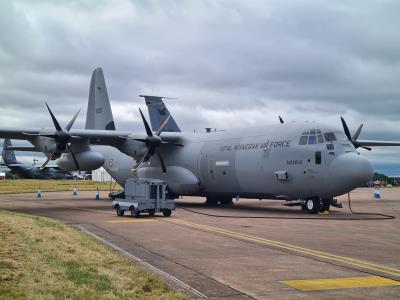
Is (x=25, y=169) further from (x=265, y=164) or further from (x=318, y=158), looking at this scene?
(x=318, y=158)

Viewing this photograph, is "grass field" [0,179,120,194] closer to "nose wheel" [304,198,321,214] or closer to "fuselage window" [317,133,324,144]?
"nose wheel" [304,198,321,214]

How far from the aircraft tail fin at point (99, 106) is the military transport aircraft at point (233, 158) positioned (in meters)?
0.09

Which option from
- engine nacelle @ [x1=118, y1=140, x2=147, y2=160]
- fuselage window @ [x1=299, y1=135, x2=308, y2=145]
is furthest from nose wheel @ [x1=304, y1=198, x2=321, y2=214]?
engine nacelle @ [x1=118, y1=140, x2=147, y2=160]

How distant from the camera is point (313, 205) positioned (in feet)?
81.1

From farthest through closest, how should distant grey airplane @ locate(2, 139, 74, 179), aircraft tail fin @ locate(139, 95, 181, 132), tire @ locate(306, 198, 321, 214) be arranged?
distant grey airplane @ locate(2, 139, 74, 179) < aircraft tail fin @ locate(139, 95, 181, 132) < tire @ locate(306, 198, 321, 214)

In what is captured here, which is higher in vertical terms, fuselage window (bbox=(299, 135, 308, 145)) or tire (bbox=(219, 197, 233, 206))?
fuselage window (bbox=(299, 135, 308, 145))

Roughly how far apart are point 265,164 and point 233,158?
2.82 m

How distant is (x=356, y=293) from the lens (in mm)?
7773

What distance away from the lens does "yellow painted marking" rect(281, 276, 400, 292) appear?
823 centimetres

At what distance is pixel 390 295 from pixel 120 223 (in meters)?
13.3

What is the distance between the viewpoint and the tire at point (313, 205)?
24.6 m

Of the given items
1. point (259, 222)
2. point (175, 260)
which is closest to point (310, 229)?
point (259, 222)

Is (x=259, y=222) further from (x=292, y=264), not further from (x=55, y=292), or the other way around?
(x=55, y=292)

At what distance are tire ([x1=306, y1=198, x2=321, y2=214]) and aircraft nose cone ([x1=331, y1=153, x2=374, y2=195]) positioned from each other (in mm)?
1858
